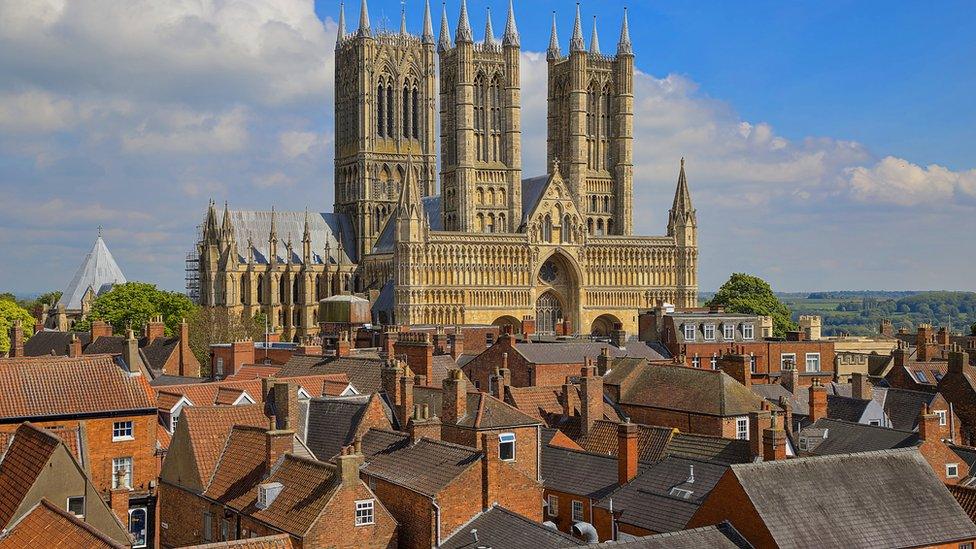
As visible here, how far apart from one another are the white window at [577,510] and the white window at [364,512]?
10145 millimetres

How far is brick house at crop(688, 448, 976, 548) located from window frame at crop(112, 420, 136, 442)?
2013cm

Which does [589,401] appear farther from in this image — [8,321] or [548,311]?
[548,311]

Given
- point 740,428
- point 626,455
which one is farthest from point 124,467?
point 740,428

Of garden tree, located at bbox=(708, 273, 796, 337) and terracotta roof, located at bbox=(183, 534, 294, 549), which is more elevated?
garden tree, located at bbox=(708, 273, 796, 337)

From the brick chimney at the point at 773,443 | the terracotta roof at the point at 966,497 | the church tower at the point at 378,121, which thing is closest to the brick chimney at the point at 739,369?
the brick chimney at the point at 773,443

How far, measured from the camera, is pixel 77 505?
31.4 m

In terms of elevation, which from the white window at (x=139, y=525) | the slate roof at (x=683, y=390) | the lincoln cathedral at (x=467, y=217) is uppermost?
the lincoln cathedral at (x=467, y=217)

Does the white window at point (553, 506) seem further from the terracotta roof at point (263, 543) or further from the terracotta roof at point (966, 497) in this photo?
the terracotta roof at point (263, 543)

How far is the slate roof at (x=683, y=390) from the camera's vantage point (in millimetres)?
50344

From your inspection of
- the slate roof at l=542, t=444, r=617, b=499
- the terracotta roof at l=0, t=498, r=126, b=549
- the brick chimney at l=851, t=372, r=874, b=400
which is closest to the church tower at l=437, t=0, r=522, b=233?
the brick chimney at l=851, t=372, r=874, b=400

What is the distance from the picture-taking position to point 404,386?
44.4 meters

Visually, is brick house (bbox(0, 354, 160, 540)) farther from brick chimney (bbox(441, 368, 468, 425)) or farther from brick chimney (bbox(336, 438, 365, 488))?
brick chimney (bbox(441, 368, 468, 425))

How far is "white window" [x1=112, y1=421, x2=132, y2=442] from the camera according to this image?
4166 cm

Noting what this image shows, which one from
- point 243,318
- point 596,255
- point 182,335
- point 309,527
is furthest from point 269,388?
point 596,255
